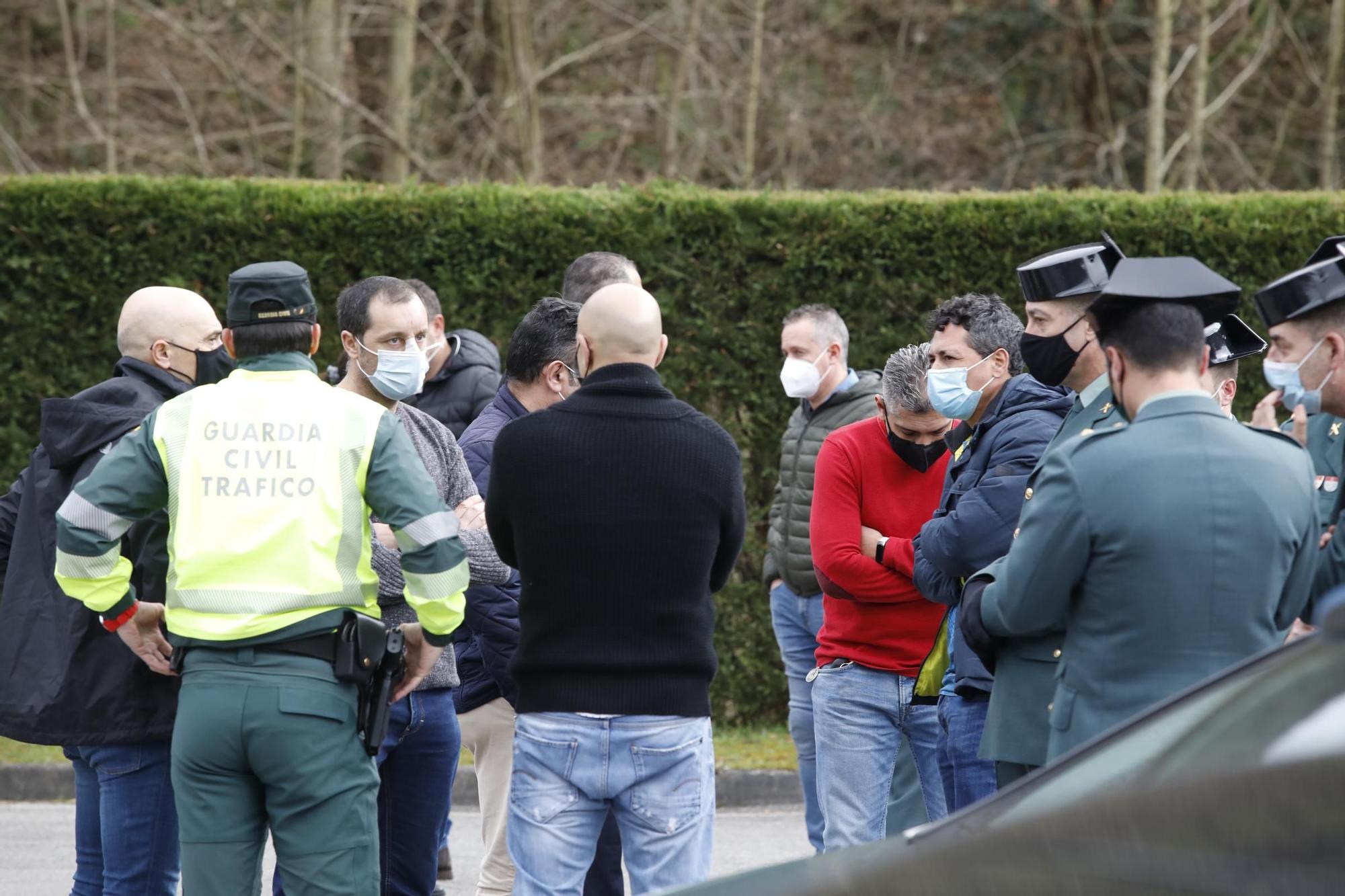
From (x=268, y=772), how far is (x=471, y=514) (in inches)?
47.9

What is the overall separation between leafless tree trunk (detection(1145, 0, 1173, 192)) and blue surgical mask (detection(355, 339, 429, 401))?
36.2 ft

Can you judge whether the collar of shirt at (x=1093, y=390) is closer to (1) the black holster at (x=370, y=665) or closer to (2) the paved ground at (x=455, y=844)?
(1) the black holster at (x=370, y=665)

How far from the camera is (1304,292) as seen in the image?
12.4 feet

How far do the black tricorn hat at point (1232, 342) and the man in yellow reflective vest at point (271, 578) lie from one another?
2.43m

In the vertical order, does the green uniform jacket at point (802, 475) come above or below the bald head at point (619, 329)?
below

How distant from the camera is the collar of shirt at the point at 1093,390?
13.4 ft

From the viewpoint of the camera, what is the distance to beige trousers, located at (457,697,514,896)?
511 cm

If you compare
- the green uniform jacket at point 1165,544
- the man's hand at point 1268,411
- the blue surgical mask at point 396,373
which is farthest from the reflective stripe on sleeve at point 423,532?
the man's hand at point 1268,411

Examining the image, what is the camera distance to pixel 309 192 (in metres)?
→ 8.91

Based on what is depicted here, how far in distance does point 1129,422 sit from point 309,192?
21.5 feet

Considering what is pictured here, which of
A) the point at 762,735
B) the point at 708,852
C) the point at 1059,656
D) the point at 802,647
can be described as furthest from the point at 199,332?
the point at 762,735

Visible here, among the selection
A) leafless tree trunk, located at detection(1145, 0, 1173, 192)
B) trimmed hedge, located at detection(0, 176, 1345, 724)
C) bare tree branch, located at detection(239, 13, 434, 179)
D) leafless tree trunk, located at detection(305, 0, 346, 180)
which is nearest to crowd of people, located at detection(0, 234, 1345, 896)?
trimmed hedge, located at detection(0, 176, 1345, 724)

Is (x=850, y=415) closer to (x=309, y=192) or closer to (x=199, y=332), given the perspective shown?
(x=199, y=332)

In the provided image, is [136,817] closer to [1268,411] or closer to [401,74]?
[1268,411]
